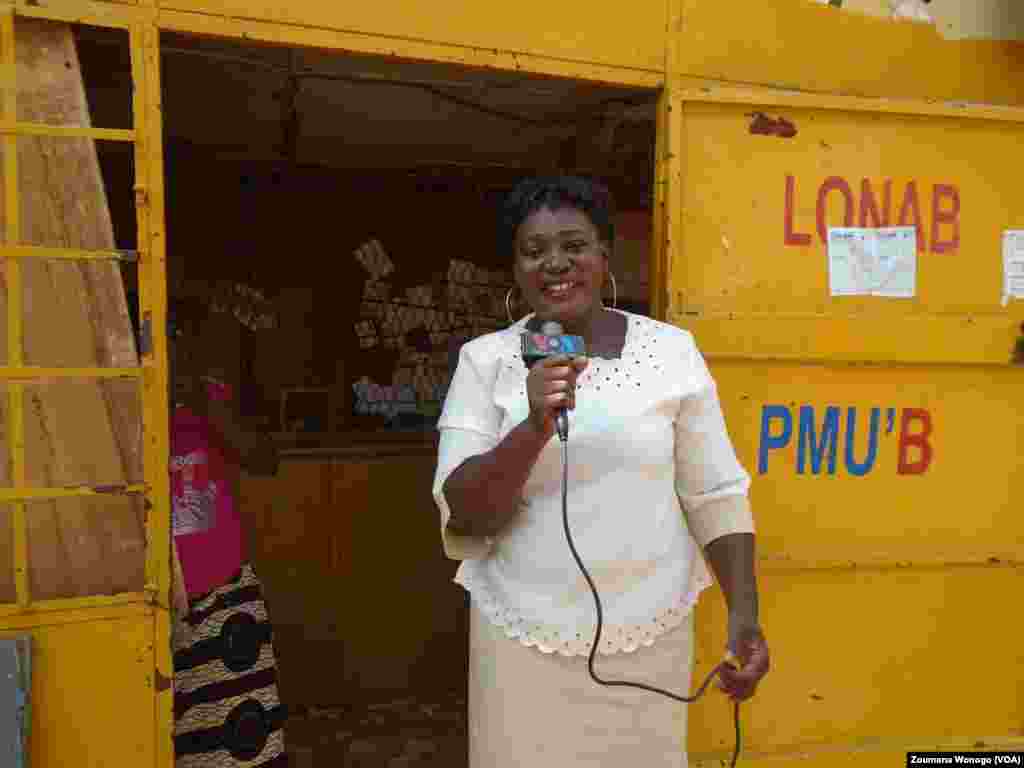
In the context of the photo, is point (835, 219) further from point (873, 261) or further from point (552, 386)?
point (552, 386)

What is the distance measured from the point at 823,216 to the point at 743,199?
241 millimetres

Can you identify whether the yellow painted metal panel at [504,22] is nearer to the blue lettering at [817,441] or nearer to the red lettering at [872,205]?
the red lettering at [872,205]

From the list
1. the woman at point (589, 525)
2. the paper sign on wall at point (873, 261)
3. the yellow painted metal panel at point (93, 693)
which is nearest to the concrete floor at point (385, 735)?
the yellow painted metal panel at point (93, 693)

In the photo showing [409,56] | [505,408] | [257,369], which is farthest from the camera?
[257,369]

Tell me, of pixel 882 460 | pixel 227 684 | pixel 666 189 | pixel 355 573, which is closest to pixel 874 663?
pixel 882 460

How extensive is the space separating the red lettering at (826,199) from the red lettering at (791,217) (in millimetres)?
53

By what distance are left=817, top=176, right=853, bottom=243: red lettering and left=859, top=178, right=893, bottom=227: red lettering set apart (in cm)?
3

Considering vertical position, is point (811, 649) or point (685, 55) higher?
point (685, 55)

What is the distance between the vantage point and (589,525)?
5.65 feet

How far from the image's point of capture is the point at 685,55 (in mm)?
2402

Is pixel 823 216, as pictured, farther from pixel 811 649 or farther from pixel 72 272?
pixel 72 272

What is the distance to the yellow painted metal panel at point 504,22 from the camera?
2057mm

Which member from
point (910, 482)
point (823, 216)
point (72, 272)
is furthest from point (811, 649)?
point (72, 272)

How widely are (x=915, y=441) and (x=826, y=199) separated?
742mm
